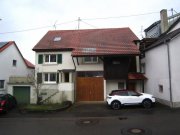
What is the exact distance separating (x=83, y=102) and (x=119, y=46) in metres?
7.92

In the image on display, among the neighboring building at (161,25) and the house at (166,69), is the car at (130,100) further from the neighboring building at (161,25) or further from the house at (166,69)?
the neighboring building at (161,25)

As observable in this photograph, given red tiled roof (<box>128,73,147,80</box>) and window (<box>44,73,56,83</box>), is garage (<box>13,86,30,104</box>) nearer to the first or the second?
window (<box>44,73,56,83</box>)

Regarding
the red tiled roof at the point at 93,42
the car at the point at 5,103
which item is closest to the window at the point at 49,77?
the red tiled roof at the point at 93,42

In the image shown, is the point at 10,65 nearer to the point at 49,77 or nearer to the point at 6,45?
the point at 6,45

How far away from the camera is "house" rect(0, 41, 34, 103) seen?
80.5ft

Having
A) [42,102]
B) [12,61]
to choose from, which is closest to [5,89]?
[12,61]

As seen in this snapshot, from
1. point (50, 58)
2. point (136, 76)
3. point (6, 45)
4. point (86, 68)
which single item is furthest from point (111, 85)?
point (6, 45)

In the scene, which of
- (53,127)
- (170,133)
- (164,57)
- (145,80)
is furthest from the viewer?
(145,80)

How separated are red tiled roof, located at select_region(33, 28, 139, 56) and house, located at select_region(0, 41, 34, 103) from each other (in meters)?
4.37

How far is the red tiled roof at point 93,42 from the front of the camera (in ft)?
75.6

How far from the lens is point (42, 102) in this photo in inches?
882

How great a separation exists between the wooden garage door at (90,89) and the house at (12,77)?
5966 mm

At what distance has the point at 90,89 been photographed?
23484mm

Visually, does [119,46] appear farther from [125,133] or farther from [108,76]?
[125,133]
